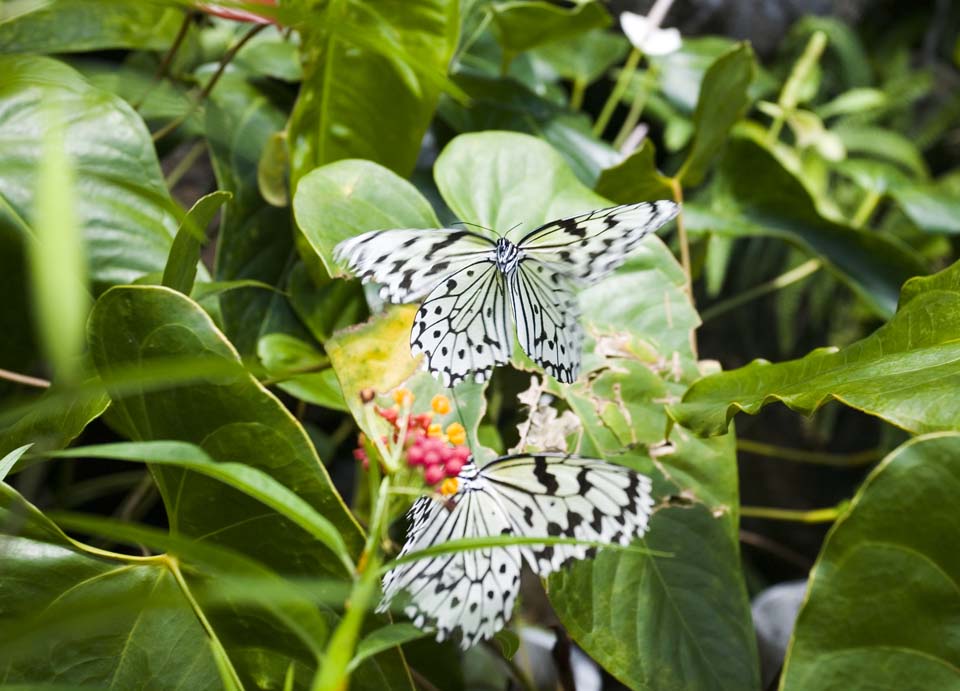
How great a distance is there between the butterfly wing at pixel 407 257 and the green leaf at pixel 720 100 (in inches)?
22.2

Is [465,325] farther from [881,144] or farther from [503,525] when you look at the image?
[881,144]

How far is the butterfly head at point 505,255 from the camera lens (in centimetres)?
68

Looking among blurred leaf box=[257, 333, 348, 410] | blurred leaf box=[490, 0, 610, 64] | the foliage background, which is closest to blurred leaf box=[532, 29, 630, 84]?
the foliage background

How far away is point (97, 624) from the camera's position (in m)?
0.62

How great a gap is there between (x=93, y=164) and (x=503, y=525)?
0.60 m

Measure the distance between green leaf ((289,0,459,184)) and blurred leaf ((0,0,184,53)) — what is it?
13.5 inches

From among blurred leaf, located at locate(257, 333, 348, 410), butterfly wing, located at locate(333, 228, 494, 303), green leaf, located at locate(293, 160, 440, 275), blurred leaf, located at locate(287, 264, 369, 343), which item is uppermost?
butterfly wing, located at locate(333, 228, 494, 303)

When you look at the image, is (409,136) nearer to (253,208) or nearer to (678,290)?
(253,208)

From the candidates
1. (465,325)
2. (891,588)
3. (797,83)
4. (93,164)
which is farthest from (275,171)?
(797,83)

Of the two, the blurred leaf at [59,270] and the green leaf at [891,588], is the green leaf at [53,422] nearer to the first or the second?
the blurred leaf at [59,270]

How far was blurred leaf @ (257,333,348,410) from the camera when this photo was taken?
34.0 inches

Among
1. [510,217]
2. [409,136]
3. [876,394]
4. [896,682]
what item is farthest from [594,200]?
[896,682]

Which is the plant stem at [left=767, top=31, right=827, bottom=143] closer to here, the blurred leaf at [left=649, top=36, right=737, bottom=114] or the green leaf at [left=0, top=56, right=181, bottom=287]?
A: the blurred leaf at [left=649, top=36, right=737, bottom=114]

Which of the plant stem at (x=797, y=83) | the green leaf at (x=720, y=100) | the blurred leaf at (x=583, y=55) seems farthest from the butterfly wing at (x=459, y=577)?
the plant stem at (x=797, y=83)
